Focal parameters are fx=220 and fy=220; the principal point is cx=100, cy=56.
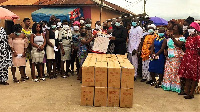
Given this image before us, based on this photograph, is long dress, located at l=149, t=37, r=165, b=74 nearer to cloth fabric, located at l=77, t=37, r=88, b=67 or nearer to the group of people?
the group of people

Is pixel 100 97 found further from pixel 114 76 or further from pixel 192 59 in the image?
pixel 192 59

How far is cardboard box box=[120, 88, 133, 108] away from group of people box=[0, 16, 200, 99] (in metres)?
1.71

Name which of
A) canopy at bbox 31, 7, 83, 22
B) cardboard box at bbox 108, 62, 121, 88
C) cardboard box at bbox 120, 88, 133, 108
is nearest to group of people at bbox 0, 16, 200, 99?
cardboard box at bbox 120, 88, 133, 108

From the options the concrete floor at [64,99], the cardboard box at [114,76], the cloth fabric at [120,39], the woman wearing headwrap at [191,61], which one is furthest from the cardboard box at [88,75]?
the woman wearing headwrap at [191,61]

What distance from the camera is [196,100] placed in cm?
532

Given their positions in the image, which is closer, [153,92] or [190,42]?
[190,42]

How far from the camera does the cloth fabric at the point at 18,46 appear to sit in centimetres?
640

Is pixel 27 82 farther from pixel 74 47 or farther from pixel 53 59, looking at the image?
pixel 74 47

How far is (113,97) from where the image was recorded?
4598 mm

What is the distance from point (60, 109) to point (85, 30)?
2.85 meters

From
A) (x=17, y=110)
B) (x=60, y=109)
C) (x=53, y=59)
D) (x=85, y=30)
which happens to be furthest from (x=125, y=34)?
(x=17, y=110)

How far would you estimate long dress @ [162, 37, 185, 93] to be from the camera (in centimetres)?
578

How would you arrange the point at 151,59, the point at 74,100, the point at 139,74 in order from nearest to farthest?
the point at 74,100 → the point at 151,59 → the point at 139,74

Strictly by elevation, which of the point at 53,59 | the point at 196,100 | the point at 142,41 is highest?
the point at 142,41
